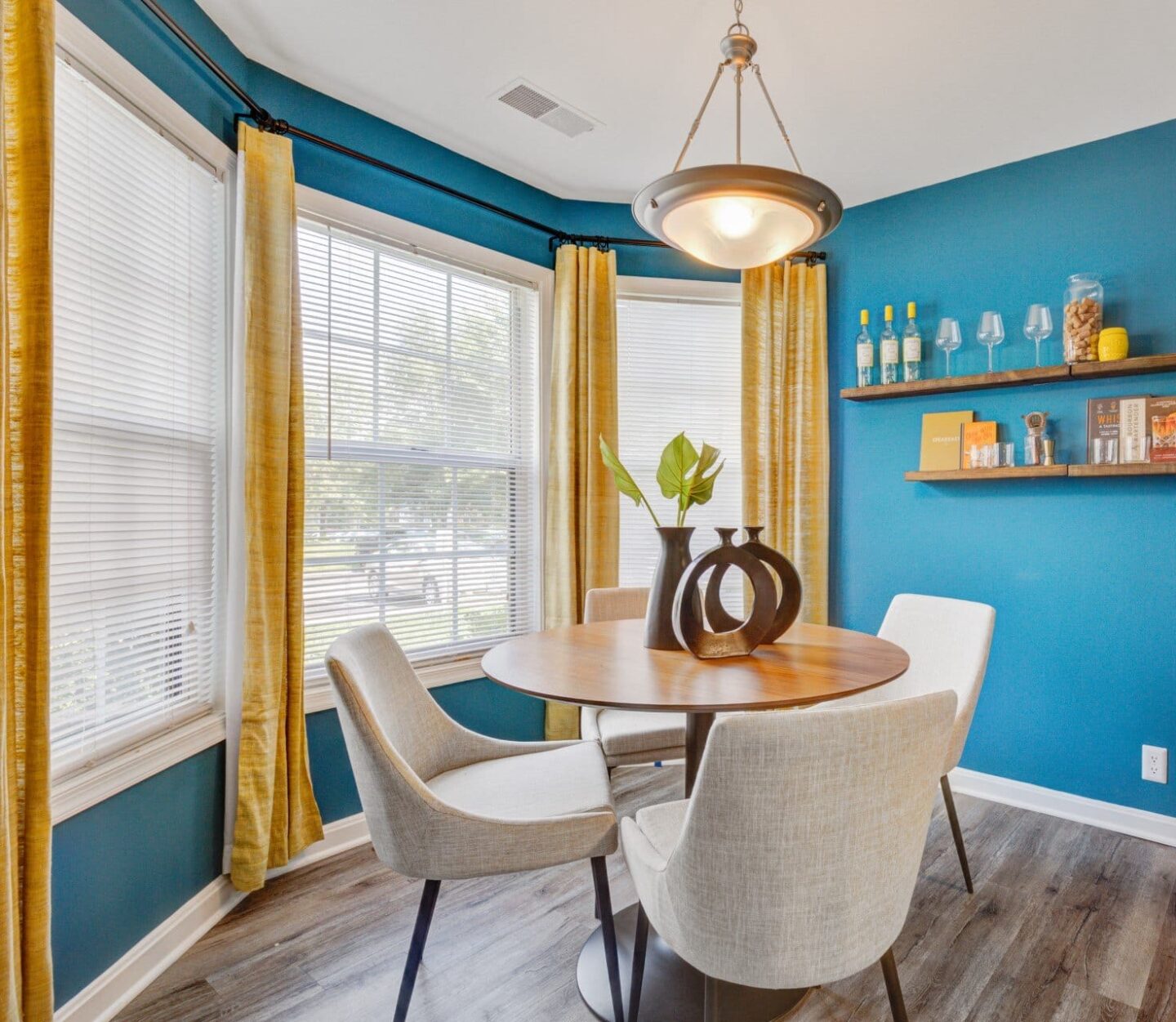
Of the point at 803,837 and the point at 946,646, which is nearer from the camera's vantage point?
the point at 803,837

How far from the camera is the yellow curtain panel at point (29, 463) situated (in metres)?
1.25

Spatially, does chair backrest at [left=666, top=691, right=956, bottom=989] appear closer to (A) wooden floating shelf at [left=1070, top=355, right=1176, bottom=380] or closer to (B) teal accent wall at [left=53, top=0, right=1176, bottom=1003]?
(B) teal accent wall at [left=53, top=0, right=1176, bottom=1003]

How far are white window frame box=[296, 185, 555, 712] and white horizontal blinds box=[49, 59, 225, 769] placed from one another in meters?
0.37

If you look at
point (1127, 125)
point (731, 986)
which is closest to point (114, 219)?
point (731, 986)

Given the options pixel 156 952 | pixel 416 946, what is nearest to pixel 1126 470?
pixel 416 946

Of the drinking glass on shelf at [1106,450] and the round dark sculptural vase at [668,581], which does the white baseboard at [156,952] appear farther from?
the drinking glass on shelf at [1106,450]

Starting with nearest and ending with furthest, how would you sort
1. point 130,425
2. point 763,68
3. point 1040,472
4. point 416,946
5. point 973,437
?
point 416,946, point 130,425, point 763,68, point 1040,472, point 973,437

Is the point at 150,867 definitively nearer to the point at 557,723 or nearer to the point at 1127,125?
the point at 557,723

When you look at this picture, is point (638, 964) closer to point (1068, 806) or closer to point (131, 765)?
Answer: point (131, 765)

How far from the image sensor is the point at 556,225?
329cm

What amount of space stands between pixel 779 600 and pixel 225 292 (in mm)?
1891

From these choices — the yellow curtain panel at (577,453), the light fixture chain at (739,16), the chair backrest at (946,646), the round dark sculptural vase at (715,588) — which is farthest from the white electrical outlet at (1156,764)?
the light fixture chain at (739,16)

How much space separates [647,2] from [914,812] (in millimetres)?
2086

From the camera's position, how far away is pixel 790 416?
3.32 m
